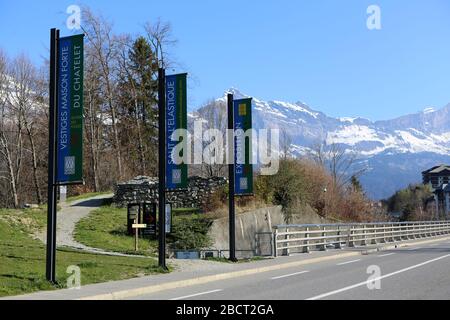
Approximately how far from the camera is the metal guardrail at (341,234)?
26.2 metres

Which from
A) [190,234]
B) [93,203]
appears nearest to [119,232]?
[190,234]

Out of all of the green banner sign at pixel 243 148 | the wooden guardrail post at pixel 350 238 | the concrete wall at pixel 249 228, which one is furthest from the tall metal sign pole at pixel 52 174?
the wooden guardrail post at pixel 350 238

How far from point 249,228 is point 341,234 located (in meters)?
5.09

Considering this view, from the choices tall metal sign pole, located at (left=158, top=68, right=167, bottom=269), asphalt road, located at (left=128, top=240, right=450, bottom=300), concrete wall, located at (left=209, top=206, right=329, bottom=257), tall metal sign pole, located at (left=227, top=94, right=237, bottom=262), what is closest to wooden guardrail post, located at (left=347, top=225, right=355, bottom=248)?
concrete wall, located at (left=209, top=206, right=329, bottom=257)

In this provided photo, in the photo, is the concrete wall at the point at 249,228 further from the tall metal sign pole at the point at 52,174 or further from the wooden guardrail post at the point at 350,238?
the tall metal sign pole at the point at 52,174

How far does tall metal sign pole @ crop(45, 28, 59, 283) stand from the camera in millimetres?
14625

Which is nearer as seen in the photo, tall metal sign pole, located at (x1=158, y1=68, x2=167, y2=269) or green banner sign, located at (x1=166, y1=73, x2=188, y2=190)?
tall metal sign pole, located at (x1=158, y1=68, x2=167, y2=269)

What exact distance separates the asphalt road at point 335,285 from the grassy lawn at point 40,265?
2492 mm

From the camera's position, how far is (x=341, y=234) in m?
32.9

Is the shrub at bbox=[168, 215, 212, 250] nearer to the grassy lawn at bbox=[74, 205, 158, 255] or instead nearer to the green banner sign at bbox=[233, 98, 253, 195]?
the grassy lawn at bbox=[74, 205, 158, 255]

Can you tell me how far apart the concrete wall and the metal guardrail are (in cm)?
109

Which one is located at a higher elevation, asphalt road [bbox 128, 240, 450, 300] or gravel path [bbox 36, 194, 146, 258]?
gravel path [bbox 36, 194, 146, 258]
